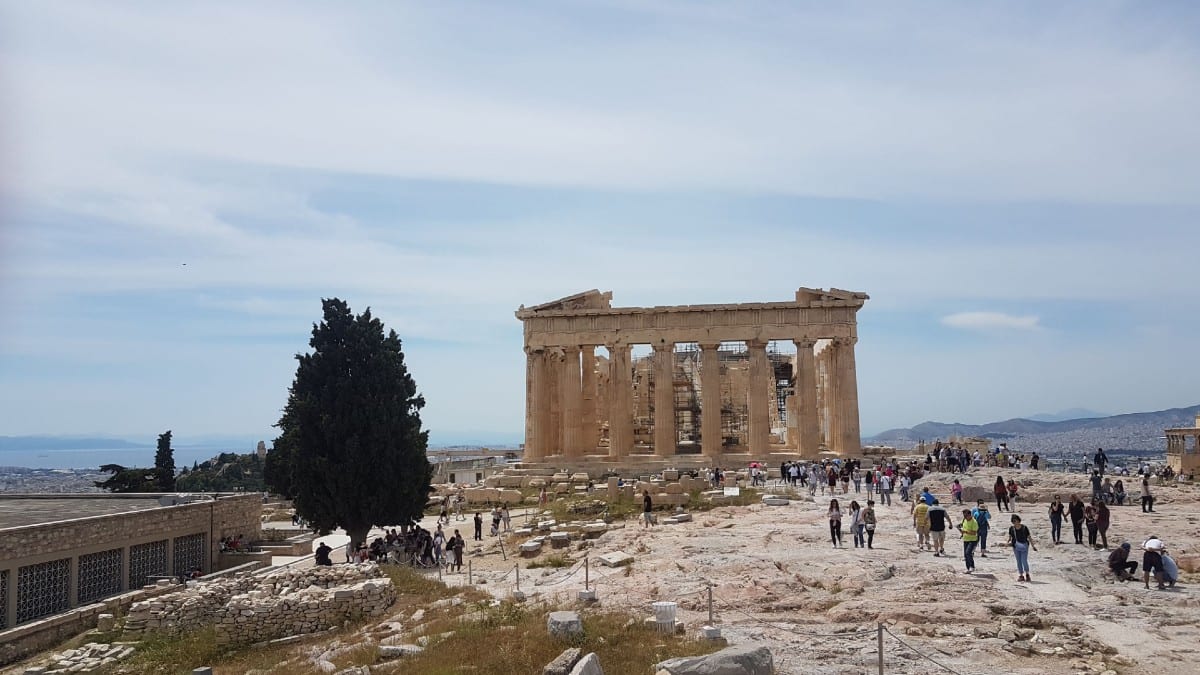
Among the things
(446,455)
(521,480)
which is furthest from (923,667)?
(446,455)

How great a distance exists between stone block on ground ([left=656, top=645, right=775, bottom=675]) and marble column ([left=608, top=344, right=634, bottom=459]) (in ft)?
133

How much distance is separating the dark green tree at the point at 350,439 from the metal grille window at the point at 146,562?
15.4 ft

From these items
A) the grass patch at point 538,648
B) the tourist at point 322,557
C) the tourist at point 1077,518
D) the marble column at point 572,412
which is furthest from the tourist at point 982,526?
the marble column at point 572,412

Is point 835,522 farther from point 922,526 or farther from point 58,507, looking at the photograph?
point 58,507

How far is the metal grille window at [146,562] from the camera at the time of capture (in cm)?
2778

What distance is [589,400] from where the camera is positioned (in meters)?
59.6

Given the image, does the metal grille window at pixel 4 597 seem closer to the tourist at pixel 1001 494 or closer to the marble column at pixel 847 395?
the tourist at pixel 1001 494

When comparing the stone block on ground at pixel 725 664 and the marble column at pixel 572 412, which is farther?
the marble column at pixel 572 412

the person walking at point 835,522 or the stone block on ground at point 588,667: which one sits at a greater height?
the person walking at point 835,522

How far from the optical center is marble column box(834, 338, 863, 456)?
→ 51.9 m

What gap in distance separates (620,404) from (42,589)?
34138 mm

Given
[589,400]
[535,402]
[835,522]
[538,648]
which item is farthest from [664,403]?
[538,648]

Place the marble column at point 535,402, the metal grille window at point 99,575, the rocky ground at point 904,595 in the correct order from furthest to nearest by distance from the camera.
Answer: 1. the marble column at point 535,402
2. the metal grille window at point 99,575
3. the rocky ground at point 904,595

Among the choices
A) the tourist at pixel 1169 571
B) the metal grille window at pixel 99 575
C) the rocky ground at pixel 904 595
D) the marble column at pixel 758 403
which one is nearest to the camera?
the rocky ground at pixel 904 595
